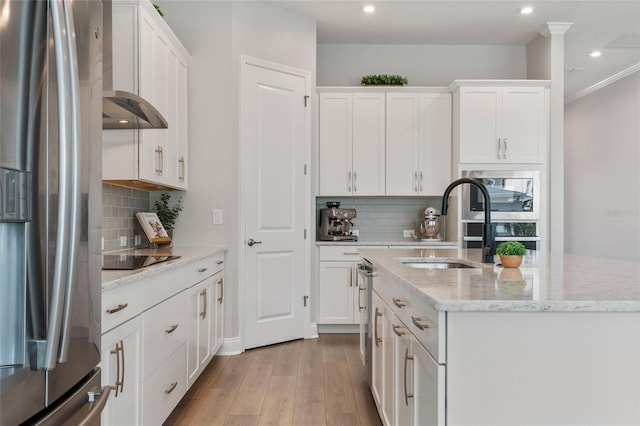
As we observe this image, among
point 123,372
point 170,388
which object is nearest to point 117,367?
point 123,372

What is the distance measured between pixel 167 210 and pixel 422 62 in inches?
125

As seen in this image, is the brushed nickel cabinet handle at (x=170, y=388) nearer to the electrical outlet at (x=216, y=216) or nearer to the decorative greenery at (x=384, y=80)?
the electrical outlet at (x=216, y=216)

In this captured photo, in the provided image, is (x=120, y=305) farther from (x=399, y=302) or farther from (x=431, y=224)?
(x=431, y=224)

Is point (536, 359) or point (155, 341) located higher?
point (536, 359)

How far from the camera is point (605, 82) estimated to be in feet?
21.5

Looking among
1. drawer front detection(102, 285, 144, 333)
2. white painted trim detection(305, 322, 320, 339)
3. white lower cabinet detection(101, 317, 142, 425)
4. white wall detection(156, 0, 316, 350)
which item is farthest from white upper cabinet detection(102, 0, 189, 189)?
white painted trim detection(305, 322, 320, 339)

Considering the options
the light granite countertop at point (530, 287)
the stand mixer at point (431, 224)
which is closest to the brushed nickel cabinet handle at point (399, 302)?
the light granite countertop at point (530, 287)

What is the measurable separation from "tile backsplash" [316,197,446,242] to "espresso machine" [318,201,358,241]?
1.08 ft

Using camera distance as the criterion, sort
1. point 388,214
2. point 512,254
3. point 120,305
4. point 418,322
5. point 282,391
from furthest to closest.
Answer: point 388,214 → point 282,391 → point 512,254 → point 120,305 → point 418,322

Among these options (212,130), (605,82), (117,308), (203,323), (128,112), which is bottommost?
(203,323)

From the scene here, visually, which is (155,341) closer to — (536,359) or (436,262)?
(436,262)

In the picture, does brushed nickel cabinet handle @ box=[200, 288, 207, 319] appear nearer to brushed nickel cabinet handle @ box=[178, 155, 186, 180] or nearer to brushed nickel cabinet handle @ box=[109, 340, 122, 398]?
brushed nickel cabinet handle @ box=[178, 155, 186, 180]

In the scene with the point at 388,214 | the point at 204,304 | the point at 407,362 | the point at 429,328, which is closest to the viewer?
the point at 429,328

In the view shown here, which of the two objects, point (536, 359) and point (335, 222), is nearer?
point (536, 359)
